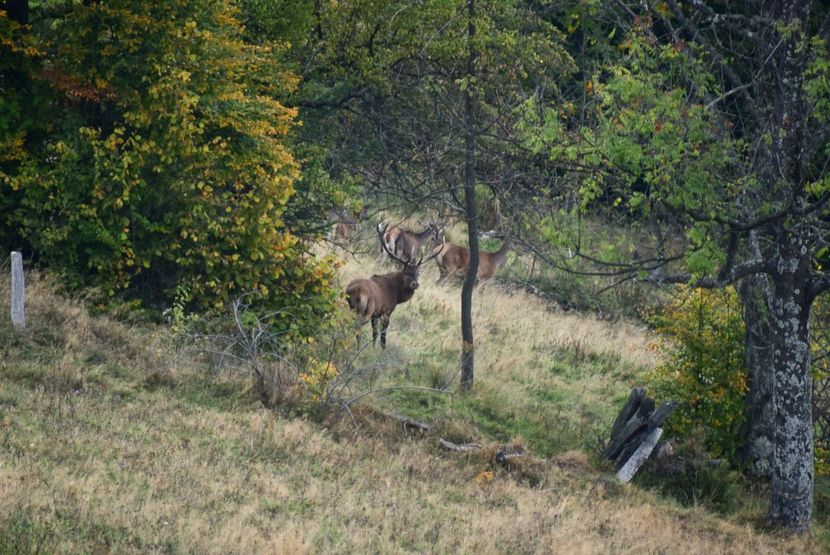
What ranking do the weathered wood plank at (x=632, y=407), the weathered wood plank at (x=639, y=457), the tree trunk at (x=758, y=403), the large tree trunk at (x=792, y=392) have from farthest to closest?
the tree trunk at (x=758, y=403), the weathered wood plank at (x=632, y=407), the weathered wood plank at (x=639, y=457), the large tree trunk at (x=792, y=392)

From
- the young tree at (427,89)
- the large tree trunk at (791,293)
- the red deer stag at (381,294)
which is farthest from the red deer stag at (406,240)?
the large tree trunk at (791,293)

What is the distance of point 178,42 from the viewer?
16484 millimetres

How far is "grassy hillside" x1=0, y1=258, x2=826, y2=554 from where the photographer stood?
9.70 m

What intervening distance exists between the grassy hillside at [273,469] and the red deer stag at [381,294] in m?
1.48

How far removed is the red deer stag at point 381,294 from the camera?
1955 centimetres

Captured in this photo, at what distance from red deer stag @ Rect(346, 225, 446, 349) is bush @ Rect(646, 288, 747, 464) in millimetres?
5253

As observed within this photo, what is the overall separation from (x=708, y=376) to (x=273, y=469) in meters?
7.30

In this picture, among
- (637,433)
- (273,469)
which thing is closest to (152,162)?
(273,469)

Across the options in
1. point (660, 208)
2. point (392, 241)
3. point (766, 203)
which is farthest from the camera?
point (392, 241)

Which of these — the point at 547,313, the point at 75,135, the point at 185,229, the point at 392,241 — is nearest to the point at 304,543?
the point at 185,229

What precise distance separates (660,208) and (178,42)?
7.78 metres

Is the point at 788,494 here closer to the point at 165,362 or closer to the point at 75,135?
the point at 165,362

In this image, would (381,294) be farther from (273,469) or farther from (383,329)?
(273,469)

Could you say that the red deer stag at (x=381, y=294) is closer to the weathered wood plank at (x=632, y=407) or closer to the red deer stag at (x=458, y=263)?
the weathered wood plank at (x=632, y=407)
